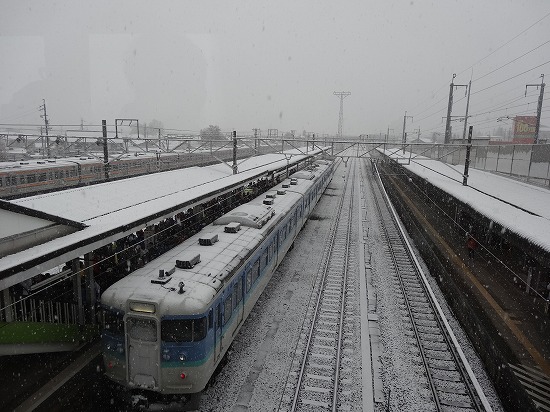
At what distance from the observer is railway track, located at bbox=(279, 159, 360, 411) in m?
8.45

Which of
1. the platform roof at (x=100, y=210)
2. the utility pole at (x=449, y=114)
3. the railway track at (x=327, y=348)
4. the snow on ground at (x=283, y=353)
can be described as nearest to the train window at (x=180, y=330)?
the snow on ground at (x=283, y=353)

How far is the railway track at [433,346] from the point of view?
841cm

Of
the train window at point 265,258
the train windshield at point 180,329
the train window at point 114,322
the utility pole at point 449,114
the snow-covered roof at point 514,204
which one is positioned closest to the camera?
the train windshield at point 180,329

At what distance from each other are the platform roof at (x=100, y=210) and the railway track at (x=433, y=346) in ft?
23.7

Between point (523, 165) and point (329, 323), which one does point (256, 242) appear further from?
point (523, 165)

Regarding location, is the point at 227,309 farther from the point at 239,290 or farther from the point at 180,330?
the point at 180,330

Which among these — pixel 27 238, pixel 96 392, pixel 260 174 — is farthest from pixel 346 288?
pixel 27 238

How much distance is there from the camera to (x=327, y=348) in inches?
411

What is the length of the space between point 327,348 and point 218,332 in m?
3.57

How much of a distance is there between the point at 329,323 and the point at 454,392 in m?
3.91

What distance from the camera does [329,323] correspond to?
11.8 meters

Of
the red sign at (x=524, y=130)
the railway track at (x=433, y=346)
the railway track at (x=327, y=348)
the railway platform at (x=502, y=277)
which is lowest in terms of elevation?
the railway track at (x=327, y=348)

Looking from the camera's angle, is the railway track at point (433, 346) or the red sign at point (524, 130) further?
the red sign at point (524, 130)

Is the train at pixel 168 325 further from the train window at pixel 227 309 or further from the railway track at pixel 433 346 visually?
the railway track at pixel 433 346
